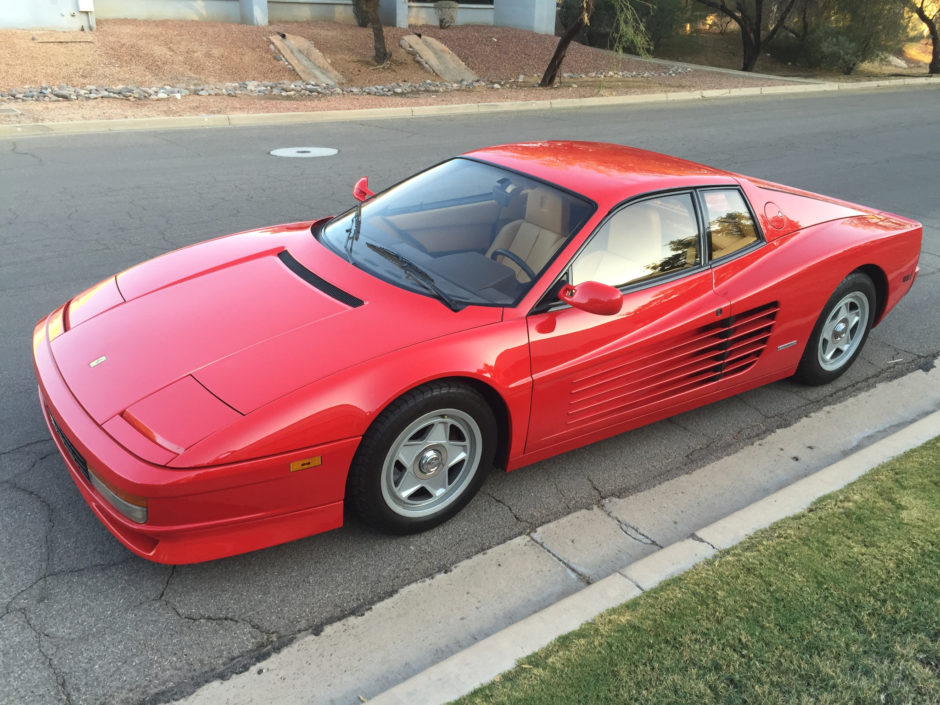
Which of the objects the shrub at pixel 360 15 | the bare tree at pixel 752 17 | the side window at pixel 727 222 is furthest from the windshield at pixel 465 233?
the bare tree at pixel 752 17

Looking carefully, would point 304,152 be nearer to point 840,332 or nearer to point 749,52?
point 840,332

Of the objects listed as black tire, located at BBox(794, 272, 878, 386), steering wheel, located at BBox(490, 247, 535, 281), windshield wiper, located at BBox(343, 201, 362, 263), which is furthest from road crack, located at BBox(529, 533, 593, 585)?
black tire, located at BBox(794, 272, 878, 386)

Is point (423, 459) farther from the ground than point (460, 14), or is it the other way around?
point (460, 14)

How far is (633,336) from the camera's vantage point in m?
3.74

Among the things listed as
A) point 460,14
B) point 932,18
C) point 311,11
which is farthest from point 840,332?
point 932,18

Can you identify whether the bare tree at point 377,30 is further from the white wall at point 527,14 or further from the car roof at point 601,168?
the car roof at point 601,168

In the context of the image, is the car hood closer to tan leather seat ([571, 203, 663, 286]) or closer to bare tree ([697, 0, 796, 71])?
tan leather seat ([571, 203, 663, 286])

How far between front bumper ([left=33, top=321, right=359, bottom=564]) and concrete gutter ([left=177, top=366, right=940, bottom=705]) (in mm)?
431

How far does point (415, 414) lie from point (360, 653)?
0.89m

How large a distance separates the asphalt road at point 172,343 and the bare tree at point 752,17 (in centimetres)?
1659

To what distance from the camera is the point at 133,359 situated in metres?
3.21

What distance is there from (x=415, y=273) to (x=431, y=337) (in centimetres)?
57

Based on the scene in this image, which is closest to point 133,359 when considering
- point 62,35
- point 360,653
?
point 360,653

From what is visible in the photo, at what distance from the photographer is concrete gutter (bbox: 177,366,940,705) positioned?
8.68 feet
